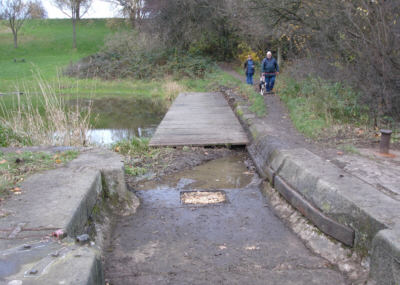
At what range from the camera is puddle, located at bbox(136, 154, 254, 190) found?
5906 millimetres

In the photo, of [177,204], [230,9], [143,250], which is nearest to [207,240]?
[143,250]

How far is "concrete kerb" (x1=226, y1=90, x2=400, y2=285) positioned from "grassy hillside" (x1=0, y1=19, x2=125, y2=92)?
852 inches

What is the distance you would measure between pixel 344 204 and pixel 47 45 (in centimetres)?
4061

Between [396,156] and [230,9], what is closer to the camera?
[396,156]

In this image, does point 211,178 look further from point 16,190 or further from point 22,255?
point 22,255

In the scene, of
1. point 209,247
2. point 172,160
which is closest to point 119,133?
point 172,160

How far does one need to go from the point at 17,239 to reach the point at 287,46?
17265 mm

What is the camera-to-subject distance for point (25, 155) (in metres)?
4.75

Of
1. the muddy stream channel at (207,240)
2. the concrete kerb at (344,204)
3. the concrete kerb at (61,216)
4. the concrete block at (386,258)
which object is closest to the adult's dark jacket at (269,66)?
the muddy stream channel at (207,240)

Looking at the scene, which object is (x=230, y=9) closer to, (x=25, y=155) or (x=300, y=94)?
(x=300, y=94)

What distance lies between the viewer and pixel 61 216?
313 cm

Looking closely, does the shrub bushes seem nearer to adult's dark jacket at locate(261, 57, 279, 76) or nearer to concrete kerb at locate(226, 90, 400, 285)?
adult's dark jacket at locate(261, 57, 279, 76)

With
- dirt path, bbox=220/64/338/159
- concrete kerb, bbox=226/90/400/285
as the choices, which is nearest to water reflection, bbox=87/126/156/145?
dirt path, bbox=220/64/338/159

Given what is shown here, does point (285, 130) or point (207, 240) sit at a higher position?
point (285, 130)
